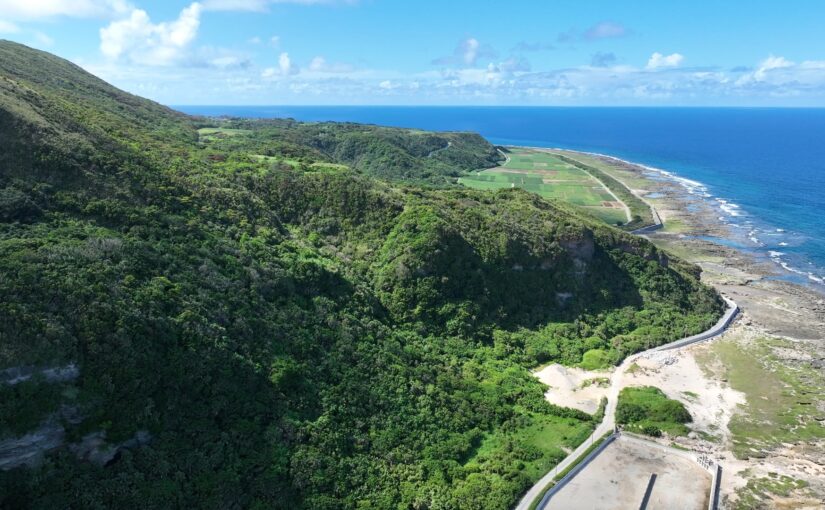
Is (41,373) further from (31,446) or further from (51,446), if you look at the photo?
(51,446)

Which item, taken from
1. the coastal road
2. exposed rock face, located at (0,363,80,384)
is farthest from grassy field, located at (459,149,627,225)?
exposed rock face, located at (0,363,80,384)

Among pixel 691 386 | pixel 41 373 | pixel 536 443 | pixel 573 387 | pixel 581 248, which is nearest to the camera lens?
pixel 41 373

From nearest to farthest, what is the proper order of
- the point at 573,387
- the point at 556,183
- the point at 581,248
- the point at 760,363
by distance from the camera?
the point at 573,387, the point at 760,363, the point at 581,248, the point at 556,183

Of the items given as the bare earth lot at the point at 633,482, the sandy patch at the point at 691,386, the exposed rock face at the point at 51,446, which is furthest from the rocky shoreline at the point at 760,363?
the exposed rock face at the point at 51,446

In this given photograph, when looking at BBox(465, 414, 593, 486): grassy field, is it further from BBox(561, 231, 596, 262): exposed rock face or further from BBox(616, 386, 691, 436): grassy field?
BBox(561, 231, 596, 262): exposed rock face

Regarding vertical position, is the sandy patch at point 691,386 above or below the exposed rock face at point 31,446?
below

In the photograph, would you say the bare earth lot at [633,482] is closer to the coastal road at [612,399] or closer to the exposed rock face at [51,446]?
the coastal road at [612,399]

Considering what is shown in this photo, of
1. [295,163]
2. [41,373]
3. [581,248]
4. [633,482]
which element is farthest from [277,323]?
[295,163]
